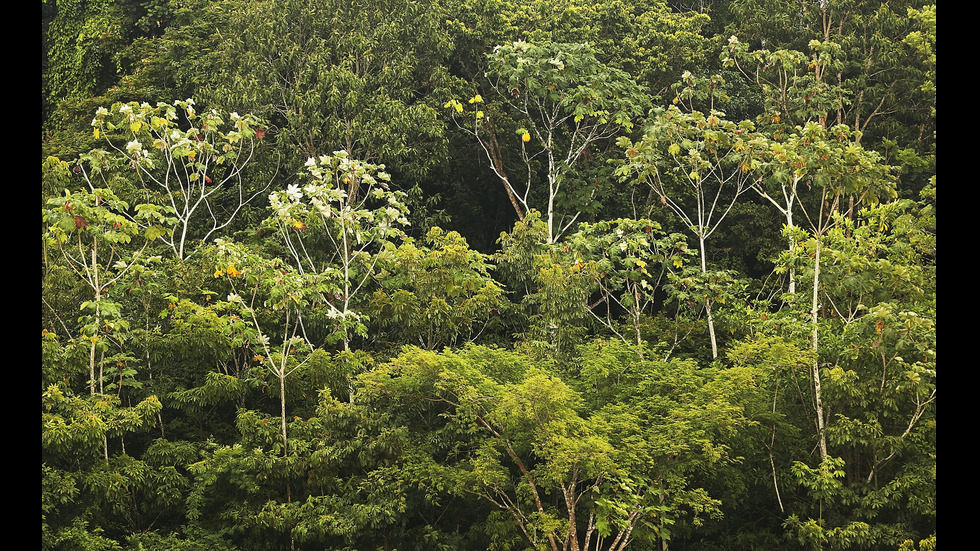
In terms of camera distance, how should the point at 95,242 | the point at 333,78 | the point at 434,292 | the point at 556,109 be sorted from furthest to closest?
the point at 556,109, the point at 333,78, the point at 434,292, the point at 95,242

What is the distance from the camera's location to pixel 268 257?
38.0 feet

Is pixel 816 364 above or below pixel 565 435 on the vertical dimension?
above

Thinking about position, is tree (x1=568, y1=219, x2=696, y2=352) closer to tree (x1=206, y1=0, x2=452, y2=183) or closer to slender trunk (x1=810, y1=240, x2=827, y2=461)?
slender trunk (x1=810, y1=240, x2=827, y2=461)

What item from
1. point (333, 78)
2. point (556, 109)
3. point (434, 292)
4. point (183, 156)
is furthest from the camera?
point (556, 109)

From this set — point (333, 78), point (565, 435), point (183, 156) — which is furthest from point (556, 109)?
point (565, 435)

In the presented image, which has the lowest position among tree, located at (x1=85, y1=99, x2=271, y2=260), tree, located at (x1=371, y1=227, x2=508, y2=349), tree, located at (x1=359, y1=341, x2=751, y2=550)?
tree, located at (x1=359, y1=341, x2=751, y2=550)

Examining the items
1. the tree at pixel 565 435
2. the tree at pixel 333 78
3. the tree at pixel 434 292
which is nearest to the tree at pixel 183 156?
the tree at pixel 333 78

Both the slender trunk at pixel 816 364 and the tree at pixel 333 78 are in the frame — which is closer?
the slender trunk at pixel 816 364

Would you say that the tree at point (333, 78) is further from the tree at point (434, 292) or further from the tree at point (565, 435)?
the tree at point (565, 435)

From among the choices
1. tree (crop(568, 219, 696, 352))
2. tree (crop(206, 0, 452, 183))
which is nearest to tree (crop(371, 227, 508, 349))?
tree (crop(568, 219, 696, 352))

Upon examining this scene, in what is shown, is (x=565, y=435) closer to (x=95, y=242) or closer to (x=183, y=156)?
(x=95, y=242)

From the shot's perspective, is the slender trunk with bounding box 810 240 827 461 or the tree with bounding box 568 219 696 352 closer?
the slender trunk with bounding box 810 240 827 461

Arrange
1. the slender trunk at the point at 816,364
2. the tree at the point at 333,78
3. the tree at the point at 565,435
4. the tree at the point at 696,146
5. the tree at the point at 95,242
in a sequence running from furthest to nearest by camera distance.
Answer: the tree at the point at 333,78
the tree at the point at 696,146
the slender trunk at the point at 816,364
the tree at the point at 95,242
the tree at the point at 565,435
